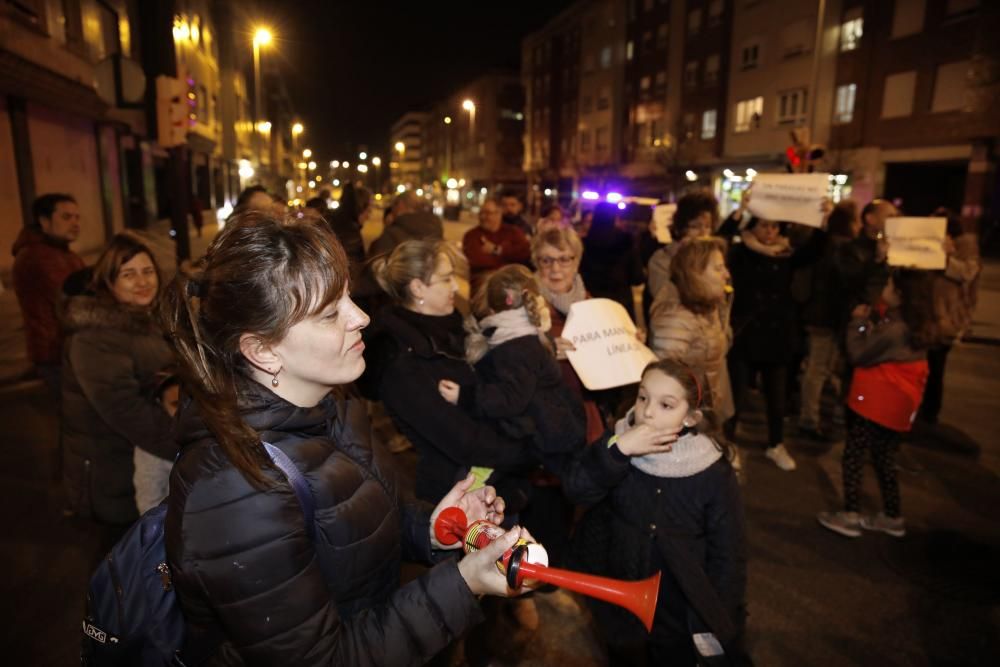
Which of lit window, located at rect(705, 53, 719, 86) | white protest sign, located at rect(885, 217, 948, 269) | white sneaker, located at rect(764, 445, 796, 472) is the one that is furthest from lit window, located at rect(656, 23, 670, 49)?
white sneaker, located at rect(764, 445, 796, 472)

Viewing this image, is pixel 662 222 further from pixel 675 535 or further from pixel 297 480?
pixel 297 480

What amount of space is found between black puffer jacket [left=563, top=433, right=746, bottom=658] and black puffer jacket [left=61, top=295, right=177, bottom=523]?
1.99 m

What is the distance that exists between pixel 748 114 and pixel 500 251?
2997 centimetres

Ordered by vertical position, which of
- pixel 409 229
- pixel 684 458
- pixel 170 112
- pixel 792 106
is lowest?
pixel 684 458

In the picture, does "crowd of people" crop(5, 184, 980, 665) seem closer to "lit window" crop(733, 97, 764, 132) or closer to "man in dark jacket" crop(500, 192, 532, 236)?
"man in dark jacket" crop(500, 192, 532, 236)

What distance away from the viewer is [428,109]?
119 metres

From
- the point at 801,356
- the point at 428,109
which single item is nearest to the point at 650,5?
the point at 801,356

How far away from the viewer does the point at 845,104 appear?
27.2m

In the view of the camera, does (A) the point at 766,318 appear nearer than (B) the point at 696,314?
No

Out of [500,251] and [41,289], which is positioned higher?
[500,251]

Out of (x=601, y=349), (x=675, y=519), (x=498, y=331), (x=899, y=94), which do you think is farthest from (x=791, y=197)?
(x=899, y=94)

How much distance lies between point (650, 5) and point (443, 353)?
44111mm

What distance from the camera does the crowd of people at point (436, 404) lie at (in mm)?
1369

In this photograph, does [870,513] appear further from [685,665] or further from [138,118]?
[138,118]
